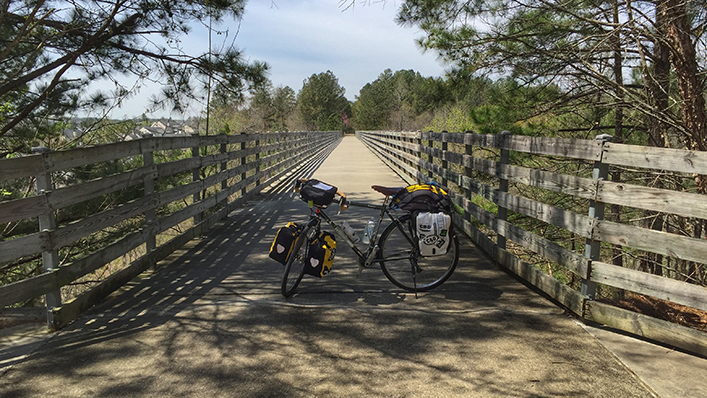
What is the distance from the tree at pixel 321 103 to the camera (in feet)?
352

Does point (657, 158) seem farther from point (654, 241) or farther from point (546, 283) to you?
point (546, 283)

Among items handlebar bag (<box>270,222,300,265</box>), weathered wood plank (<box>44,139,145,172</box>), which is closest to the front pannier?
handlebar bag (<box>270,222,300,265</box>)

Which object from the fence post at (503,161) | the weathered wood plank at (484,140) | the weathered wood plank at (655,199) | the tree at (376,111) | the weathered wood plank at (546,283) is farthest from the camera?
the tree at (376,111)

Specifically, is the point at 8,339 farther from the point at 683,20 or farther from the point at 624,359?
the point at 683,20

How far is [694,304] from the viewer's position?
3258 mm

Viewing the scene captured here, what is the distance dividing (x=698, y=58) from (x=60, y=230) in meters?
7.29

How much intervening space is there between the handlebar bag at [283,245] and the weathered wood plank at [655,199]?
2589 millimetres

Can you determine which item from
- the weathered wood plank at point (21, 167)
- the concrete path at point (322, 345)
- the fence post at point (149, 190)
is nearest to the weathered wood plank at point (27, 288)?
the concrete path at point (322, 345)

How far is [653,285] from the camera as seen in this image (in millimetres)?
3510

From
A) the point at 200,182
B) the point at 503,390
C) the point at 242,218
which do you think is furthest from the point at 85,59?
the point at 503,390

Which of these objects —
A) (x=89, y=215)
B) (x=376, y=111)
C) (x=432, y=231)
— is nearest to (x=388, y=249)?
(x=432, y=231)

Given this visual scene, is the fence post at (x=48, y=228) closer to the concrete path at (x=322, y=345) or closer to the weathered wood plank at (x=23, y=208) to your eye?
the weathered wood plank at (x=23, y=208)

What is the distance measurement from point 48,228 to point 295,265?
201 cm

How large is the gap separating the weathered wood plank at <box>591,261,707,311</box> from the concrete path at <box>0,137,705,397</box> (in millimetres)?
468
